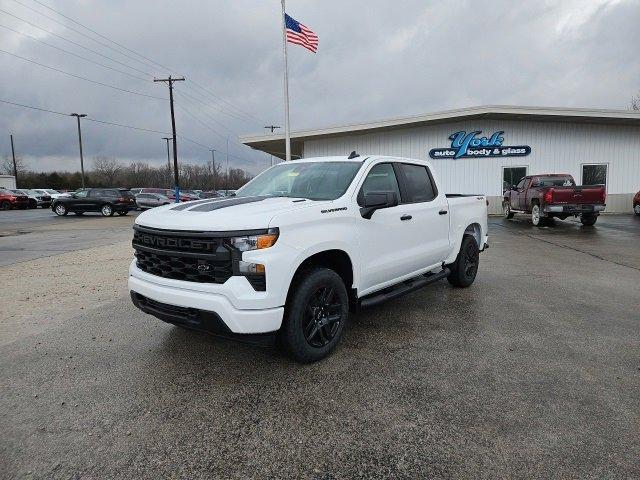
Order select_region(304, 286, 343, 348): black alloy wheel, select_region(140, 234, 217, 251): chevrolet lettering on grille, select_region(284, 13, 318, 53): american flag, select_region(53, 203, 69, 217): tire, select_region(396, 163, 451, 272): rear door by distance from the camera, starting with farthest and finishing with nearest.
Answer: select_region(53, 203, 69, 217): tire < select_region(284, 13, 318, 53): american flag < select_region(396, 163, 451, 272): rear door < select_region(304, 286, 343, 348): black alloy wheel < select_region(140, 234, 217, 251): chevrolet lettering on grille

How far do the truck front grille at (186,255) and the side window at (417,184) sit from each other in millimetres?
2382

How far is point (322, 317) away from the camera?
3.68 metres

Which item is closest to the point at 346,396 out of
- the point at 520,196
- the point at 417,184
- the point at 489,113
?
the point at 417,184

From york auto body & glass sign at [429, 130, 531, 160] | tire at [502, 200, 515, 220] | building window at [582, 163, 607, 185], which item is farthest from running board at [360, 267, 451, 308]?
building window at [582, 163, 607, 185]

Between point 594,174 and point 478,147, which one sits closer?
point 594,174

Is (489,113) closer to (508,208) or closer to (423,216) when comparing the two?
(508,208)

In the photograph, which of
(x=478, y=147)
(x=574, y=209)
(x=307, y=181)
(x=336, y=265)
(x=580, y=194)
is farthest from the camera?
(x=478, y=147)

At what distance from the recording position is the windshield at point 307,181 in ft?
13.7

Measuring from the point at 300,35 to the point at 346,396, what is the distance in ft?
61.4

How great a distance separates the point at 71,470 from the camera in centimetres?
234

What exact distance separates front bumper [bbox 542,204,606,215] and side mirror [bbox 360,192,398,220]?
13.0 metres

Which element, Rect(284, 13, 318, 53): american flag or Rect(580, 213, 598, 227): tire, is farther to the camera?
Rect(284, 13, 318, 53): american flag

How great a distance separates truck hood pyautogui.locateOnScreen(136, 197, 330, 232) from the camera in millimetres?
3147

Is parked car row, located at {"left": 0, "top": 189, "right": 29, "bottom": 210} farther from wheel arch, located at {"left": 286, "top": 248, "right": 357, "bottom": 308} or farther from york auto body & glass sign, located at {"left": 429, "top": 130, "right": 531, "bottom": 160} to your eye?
wheel arch, located at {"left": 286, "top": 248, "right": 357, "bottom": 308}
